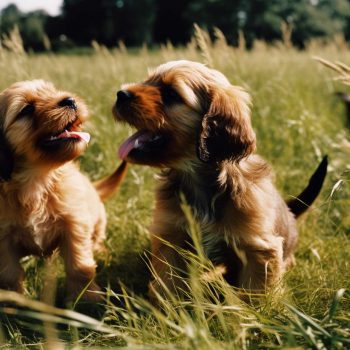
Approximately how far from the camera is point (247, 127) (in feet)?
9.50

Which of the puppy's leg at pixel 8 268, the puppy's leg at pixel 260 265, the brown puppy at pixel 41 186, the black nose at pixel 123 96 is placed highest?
the black nose at pixel 123 96

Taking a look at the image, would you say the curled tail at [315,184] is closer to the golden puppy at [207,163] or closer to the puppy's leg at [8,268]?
the golden puppy at [207,163]

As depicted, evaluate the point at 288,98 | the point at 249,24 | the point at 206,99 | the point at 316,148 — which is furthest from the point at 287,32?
the point at 249,24

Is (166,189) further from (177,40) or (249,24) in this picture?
(177,40)

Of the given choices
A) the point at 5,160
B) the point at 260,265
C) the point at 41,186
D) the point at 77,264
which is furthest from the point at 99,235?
the point at 260,265

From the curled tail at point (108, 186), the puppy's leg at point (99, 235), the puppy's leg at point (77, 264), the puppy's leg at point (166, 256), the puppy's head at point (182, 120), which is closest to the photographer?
the puppy's head at point (182, 120)

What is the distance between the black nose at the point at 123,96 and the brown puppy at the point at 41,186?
447mm

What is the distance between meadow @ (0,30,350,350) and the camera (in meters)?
1.87

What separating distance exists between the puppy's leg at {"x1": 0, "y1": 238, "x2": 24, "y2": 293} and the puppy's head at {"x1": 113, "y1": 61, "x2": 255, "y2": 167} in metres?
1.10

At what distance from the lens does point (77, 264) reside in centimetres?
318

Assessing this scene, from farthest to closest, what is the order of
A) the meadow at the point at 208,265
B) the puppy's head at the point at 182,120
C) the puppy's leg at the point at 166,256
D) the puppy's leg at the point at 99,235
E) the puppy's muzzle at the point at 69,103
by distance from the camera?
the puppy's leg at the point at 99,235 → the puppy's muzzle at the point at 69,103 → the puppy's leg at the point at 166,256 → the puppy's head at the point at 182,120 → the meadow at the point at 208,265

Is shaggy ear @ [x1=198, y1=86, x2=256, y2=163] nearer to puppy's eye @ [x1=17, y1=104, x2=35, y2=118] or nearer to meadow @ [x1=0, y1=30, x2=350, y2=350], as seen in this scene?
meadow @ [x1=0, y1=30, x2=350, y2=350]

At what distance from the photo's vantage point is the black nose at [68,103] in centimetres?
307

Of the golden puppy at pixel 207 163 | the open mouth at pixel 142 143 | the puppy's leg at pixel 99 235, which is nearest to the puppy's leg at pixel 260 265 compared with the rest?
the golden puppy at pixel 207 163
